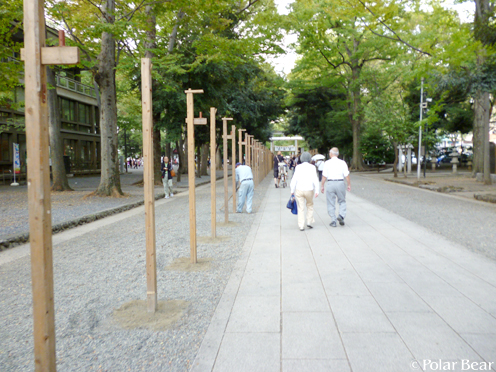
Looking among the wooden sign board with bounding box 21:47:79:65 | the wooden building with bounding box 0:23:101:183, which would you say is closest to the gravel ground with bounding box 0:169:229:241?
the wooden sign board with bounding box 21:47:79:65

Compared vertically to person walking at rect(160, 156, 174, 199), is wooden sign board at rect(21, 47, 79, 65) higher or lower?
higher

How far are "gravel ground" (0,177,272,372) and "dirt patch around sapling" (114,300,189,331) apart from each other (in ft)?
0.29

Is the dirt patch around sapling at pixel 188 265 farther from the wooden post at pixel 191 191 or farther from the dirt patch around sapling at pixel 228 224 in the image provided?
the dirt patch around sapling at pixel 228 224

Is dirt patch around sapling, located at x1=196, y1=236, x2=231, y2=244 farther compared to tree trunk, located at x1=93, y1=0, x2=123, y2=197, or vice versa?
tree trunk, located at x1=93, y1=0, x2=123, y2=197

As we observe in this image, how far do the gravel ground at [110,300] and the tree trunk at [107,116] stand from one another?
308 inches

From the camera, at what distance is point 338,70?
37406 millimetres

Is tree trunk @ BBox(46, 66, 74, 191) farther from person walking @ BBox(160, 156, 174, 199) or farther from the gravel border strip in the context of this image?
the gravel border strip

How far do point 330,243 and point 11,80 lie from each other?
15.1 meters

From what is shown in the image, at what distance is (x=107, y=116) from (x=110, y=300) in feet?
40.6

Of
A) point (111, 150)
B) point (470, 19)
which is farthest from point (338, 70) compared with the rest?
point (111, 150)

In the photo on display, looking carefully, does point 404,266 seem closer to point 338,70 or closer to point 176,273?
point 176,273

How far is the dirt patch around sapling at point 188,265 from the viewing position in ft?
19.7

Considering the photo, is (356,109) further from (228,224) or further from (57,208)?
(228,224)

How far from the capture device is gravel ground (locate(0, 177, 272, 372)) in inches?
131
